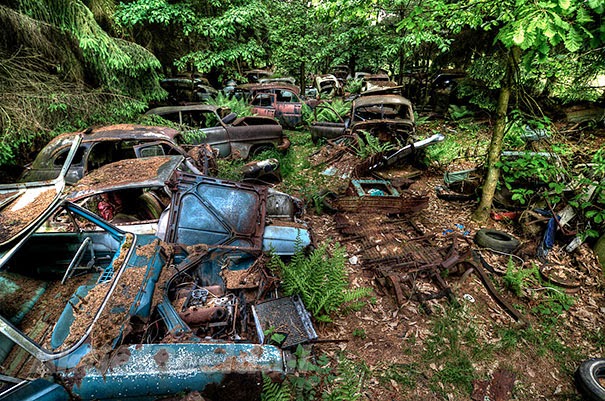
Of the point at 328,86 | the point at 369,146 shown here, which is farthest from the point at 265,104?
the point at 328,86

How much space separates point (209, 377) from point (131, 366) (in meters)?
0.55

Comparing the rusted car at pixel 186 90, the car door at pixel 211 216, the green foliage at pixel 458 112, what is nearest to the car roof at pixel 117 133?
the car door at pixel 211 216

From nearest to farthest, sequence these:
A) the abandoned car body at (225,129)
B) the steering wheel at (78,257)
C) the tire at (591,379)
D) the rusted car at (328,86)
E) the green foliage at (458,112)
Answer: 1. the tire at (591,379)
2. the steering wheel at (78,257)
3. the abandoned car body at (225,129)
4. the green foliage at (458,112)
5. the rusted car at (328,86)

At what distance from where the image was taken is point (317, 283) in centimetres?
354

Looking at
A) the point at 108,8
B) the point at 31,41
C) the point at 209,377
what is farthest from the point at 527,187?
the point at 108,8

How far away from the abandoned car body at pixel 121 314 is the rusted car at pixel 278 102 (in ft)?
23.7

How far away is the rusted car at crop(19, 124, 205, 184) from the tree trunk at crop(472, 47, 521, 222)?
16.7ft

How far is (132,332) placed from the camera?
2.31 m

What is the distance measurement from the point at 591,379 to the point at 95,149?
25.6 ft

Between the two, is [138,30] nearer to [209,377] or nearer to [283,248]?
[283,248]

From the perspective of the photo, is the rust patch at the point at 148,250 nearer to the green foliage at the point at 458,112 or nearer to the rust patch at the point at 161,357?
the rust patch at the point at 161,357

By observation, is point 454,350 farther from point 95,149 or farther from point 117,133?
point 95,149

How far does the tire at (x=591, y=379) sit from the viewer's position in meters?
2.70

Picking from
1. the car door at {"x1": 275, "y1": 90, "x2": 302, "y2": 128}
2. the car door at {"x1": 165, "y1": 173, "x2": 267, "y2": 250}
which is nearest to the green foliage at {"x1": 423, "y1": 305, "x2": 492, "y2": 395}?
the car door at {"x1": 165, "y1": 173, "x2": 267, "y2": 250}
